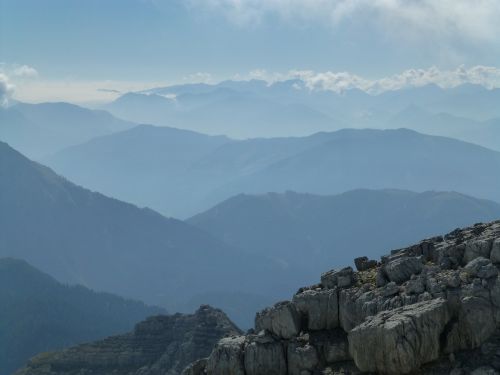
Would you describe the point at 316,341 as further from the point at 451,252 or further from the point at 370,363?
the point at 451,252

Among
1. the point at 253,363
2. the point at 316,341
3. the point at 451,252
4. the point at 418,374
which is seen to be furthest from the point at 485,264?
the point at 253,363

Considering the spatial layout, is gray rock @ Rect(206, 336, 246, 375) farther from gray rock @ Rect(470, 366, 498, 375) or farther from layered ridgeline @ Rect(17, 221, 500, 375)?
gray rock @ Rect(470, 366, 498, 375)

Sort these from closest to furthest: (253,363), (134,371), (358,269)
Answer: (253,363) < (358,269) < (134,371)

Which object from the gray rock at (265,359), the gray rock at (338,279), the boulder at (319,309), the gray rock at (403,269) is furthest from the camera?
the gray rock at (338,279)

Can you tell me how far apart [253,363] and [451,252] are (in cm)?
1531

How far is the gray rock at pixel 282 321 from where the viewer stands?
5019cm

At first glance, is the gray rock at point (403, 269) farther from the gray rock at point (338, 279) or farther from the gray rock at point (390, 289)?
the gray rock at point (338, 279)

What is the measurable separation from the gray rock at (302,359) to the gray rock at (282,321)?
6.47 feet

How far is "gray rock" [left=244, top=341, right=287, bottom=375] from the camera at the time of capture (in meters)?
48.3

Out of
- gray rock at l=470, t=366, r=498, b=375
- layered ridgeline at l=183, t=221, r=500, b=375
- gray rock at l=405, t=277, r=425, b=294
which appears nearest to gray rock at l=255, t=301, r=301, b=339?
layered ridgeline at l=183, t=221, r=500, b=375

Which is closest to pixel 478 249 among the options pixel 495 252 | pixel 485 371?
pixel 495 252

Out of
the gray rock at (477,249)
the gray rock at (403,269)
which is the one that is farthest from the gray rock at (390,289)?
the gray rock at (477,249)

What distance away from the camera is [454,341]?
1665 inches

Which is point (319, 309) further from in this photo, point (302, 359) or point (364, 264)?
point (364, 264)
